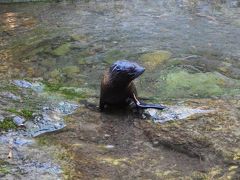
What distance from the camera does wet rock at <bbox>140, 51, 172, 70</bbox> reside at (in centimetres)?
625

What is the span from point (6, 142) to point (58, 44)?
4021 mm

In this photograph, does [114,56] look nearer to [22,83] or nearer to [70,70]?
[70,70]

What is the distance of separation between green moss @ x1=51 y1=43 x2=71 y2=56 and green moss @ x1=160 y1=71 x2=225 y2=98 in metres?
1.94

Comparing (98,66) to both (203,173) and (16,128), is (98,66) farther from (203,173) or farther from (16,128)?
(203,173)

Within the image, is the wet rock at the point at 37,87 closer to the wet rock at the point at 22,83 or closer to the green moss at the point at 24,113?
the wet rock at the point at 22,83

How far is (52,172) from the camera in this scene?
304cm

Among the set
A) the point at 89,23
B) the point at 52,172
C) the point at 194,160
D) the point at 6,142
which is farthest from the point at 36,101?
the point at 89,23

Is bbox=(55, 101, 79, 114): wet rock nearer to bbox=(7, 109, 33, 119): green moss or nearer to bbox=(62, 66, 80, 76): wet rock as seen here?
bbox=(7, 109, 33, 119): green moss

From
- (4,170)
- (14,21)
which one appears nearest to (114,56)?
(14,21)

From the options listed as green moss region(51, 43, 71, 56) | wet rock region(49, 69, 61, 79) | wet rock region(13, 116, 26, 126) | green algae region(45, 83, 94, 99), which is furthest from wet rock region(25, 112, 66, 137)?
green moss region(51, 43, 71, 56)

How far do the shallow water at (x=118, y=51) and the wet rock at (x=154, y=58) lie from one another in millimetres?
14

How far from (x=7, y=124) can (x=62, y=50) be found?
347cm

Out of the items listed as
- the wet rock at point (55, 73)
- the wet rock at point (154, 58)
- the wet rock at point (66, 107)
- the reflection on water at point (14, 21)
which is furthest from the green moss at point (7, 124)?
the reflection on water at point (14, 21)

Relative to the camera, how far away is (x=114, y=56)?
661 centimetres
